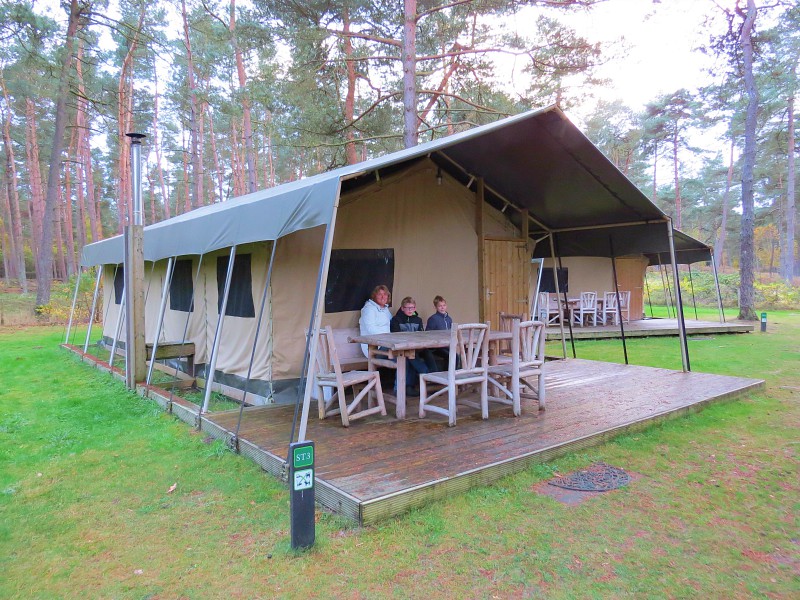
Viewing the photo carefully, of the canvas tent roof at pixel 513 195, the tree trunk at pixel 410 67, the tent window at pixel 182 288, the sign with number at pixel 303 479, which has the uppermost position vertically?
the tree trunk at pixel 410 67

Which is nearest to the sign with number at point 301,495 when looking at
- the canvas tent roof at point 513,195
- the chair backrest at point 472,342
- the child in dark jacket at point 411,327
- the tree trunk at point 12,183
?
the canvas tent roof at point 513,195

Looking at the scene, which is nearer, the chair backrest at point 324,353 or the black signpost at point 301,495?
the black signpost at point 301,495

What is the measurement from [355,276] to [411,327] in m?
0.81

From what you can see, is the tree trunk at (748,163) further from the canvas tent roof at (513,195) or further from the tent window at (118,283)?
the tent window at (118,283)

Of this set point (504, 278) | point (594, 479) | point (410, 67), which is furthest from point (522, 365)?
point (410, 67)

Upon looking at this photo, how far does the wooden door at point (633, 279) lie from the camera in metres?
13.6

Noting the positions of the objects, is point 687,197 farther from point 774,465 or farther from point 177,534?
point 177,534

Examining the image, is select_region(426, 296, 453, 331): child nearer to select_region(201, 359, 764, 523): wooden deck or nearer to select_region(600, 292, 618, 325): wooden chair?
select_region(201, 359, 764, 523): wooden deck

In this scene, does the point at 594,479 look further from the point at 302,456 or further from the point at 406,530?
the point at 302,456

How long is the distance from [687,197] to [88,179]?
30119mm

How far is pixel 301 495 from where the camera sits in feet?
8.03

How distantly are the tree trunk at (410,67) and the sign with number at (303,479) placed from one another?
788cm

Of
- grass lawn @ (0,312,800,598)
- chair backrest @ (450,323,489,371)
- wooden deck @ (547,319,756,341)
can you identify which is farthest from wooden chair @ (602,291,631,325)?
chair backrest @ (450,323,489,371)

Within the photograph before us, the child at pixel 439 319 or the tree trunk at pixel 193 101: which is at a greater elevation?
the tree trunk at pixel 193 101
